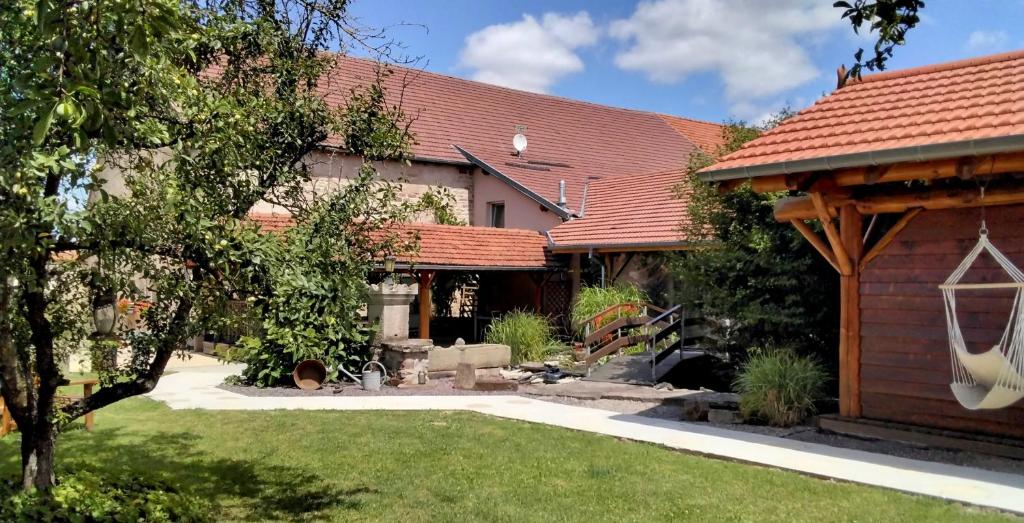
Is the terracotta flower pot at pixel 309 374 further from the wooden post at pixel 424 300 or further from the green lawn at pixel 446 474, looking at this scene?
the wooden post at pixel 424 300

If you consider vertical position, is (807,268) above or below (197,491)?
above

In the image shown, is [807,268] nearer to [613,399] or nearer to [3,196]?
[613,399]

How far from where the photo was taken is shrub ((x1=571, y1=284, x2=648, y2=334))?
53.9ft

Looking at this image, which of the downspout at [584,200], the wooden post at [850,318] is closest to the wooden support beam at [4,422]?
the wooden post at [850,318]

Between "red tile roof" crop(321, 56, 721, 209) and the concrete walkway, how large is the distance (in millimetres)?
9980

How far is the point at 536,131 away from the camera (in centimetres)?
2572

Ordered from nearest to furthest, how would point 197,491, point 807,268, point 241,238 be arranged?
point 241,238, point 197,491, point 807,268

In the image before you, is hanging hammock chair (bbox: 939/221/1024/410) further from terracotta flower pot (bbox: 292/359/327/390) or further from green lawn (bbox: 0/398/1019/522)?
terracotta flower pot (bbox: 292/359/327/390)

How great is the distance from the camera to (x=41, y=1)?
9.64ft

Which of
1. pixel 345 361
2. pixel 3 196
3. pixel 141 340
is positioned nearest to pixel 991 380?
pixel 141 340

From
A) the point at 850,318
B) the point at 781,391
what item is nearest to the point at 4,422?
the point at 781,391

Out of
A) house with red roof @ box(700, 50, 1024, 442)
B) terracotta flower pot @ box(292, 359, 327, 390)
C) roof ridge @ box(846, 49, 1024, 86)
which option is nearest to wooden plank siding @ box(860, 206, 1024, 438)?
house with red roof @ box(700, 50, 1024, 442)

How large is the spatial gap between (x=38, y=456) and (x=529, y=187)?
648 inches

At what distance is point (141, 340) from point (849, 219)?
7.14 metres
